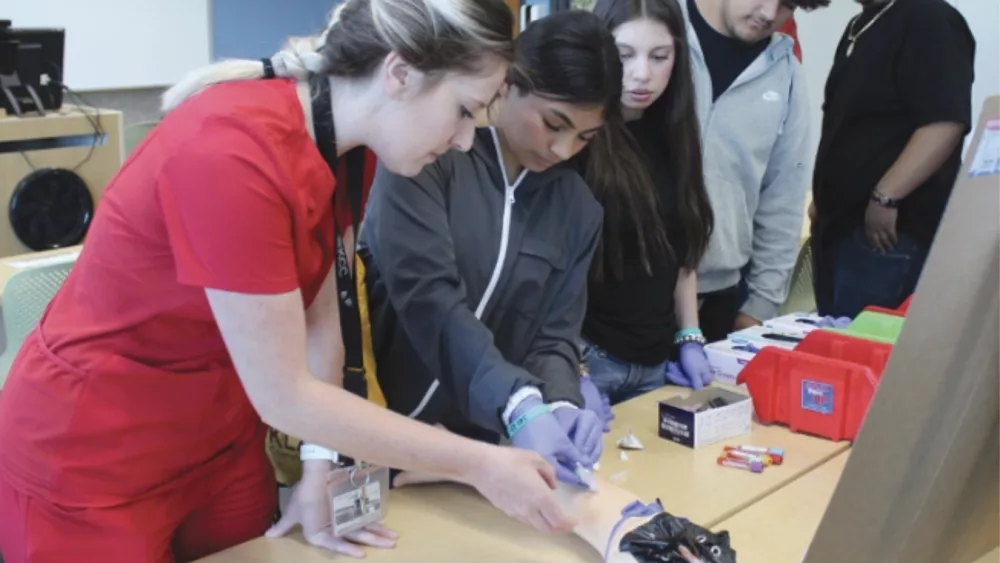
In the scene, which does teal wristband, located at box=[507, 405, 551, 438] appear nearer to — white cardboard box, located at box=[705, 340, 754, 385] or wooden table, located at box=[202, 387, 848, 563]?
wooden table, located at box=[202, 387, 848, 563]

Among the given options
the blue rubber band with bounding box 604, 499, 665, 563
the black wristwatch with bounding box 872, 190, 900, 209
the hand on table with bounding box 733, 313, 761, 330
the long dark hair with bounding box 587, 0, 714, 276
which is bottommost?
the hand on table with bounding box 733, 313, 761, 330

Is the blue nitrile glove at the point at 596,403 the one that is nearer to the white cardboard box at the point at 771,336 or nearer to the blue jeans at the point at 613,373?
the blue jeans at the point at 613,373

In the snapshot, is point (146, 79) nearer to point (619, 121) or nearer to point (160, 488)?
point (619, 121)

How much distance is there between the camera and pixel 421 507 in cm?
137

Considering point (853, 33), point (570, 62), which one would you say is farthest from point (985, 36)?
point (570, 62)

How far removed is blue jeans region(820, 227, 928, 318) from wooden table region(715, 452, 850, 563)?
1.05 metres

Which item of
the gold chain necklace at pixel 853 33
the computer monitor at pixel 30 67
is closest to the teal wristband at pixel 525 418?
the gold chain necklace at pixel 853 33

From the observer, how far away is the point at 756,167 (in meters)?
2.09

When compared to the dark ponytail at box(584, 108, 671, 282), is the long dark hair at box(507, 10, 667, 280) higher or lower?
higher

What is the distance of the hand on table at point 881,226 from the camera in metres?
2.39

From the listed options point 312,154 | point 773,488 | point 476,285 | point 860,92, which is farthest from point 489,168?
point 860,92

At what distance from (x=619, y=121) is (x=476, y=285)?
48cm

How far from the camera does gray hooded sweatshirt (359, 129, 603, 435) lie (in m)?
1.38

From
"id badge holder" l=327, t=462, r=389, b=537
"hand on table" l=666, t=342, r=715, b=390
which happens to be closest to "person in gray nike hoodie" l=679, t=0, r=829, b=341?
"hand on table" l=666, t=342, r=715, b=390
